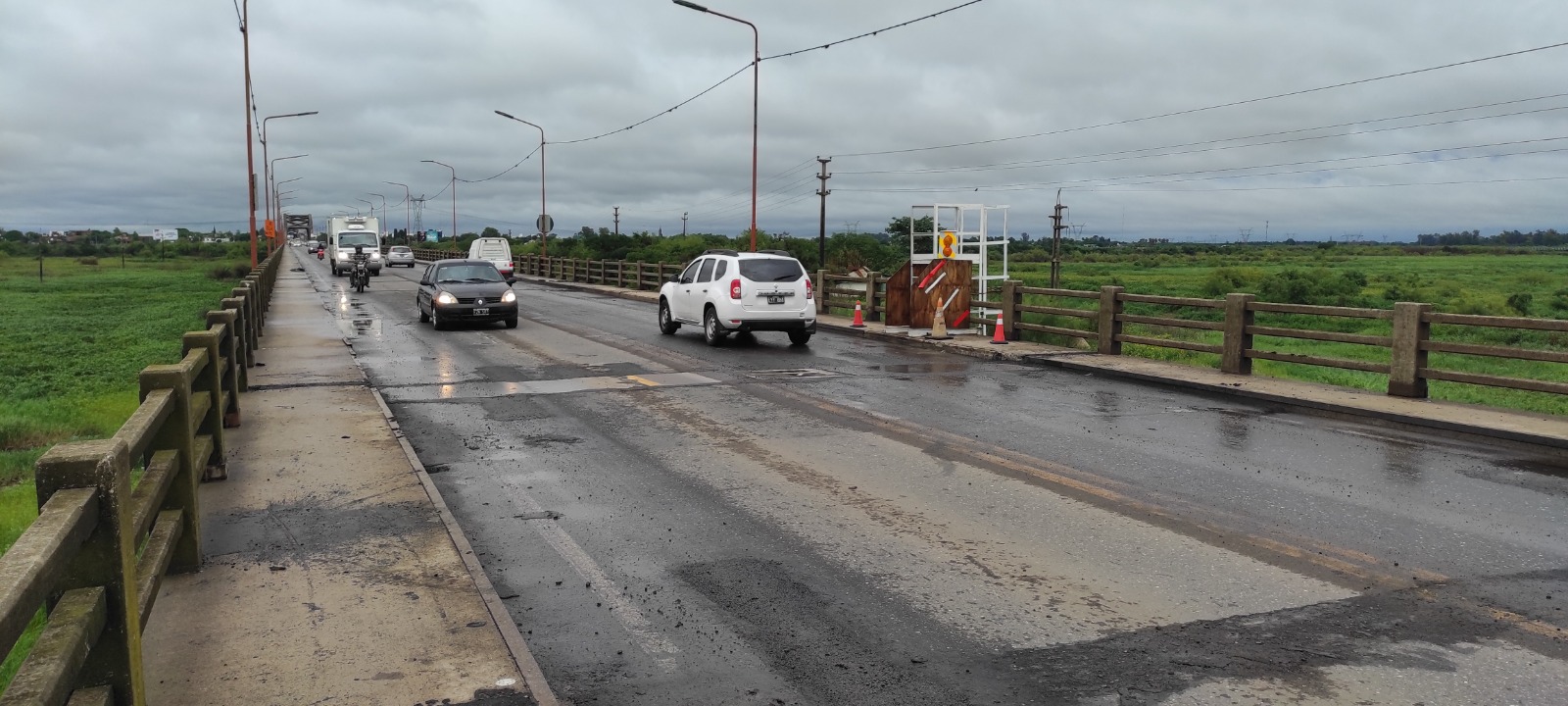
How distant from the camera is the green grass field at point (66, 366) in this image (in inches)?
361

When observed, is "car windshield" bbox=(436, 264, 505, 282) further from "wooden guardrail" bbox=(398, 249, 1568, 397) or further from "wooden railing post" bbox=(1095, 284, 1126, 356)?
"wooden railing post" bbox=(1095, 284, 1126, 356)

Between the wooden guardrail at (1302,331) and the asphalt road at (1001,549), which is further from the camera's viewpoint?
the wooden guardrail at (1302,331)

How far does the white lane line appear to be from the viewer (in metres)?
4.86

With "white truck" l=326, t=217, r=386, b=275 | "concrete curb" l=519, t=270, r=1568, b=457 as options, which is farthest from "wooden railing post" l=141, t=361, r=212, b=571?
"white truck" l=326, t=217, r=386, b=275

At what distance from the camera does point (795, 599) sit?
5543 millimetres

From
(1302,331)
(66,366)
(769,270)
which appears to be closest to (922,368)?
(769,270)

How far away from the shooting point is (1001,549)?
6.44 m

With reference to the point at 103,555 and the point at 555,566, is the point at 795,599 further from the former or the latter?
the point at 103,555

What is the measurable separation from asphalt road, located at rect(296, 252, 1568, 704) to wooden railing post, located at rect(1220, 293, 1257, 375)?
7.97 feet

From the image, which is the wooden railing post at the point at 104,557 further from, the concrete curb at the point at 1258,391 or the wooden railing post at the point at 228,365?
the concrete curb at the point at 1258,391

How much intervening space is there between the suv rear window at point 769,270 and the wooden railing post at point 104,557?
52.1 feet

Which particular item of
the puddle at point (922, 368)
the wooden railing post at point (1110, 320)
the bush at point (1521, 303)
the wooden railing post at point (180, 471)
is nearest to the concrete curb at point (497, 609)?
the wooden railing post at point (180, 471)

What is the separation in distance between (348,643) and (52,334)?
22.5m

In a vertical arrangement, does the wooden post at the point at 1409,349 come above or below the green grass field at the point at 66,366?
above
